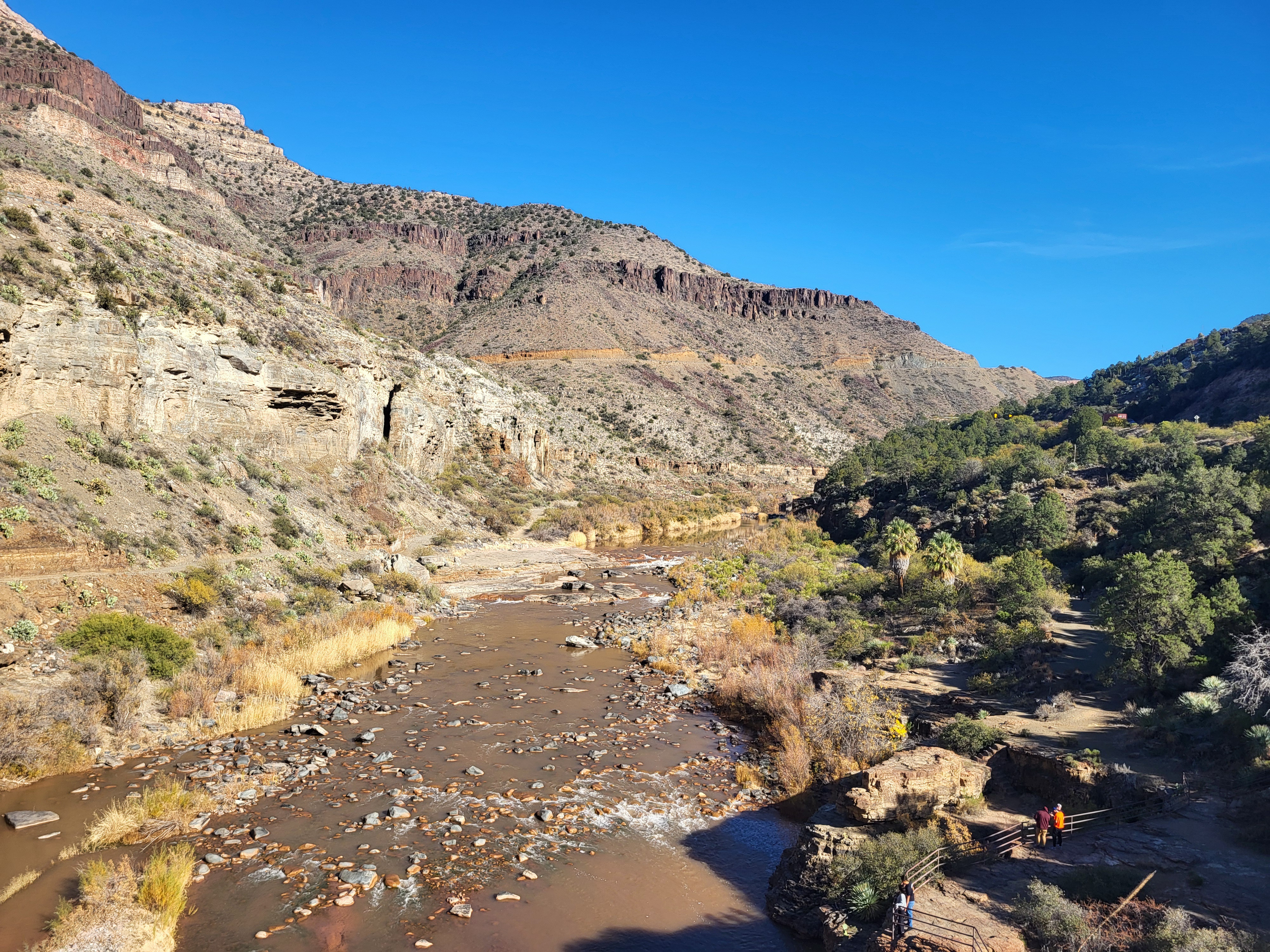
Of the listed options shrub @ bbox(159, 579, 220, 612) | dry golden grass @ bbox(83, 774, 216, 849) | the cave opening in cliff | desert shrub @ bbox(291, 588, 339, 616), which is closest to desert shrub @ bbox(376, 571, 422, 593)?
desert shrub @ bbox(291, 588, 339, 616)

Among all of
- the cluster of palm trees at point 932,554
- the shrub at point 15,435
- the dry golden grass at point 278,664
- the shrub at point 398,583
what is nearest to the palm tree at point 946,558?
the cluster of palm trees at point 932,554

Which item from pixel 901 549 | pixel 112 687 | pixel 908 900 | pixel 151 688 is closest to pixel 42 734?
pixel 112 687

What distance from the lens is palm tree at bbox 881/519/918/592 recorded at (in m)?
28.8

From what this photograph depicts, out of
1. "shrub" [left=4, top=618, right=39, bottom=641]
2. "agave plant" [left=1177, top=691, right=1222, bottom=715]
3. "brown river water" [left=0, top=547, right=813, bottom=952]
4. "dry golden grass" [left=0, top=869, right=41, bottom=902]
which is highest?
"agave plant" [left=1177, top=691, right=1222, bottom=715]

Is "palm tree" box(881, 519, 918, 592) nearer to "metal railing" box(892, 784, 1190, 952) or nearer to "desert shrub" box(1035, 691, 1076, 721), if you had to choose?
"desert shrub" box(1035, 691, 1076, 721)

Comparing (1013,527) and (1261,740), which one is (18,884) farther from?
(1013,527)

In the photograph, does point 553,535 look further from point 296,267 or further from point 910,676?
point 296,267

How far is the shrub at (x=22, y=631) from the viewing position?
46.6 ft

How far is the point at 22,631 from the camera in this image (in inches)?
565

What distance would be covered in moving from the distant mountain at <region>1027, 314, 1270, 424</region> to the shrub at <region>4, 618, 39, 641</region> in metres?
75.5

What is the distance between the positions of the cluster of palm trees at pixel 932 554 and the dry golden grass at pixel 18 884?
28.0m

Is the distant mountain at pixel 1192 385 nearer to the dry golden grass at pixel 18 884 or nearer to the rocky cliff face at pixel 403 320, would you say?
the rocky cliff face at pixel 403 320

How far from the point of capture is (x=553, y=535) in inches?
1905

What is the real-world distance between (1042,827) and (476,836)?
9.69 m
